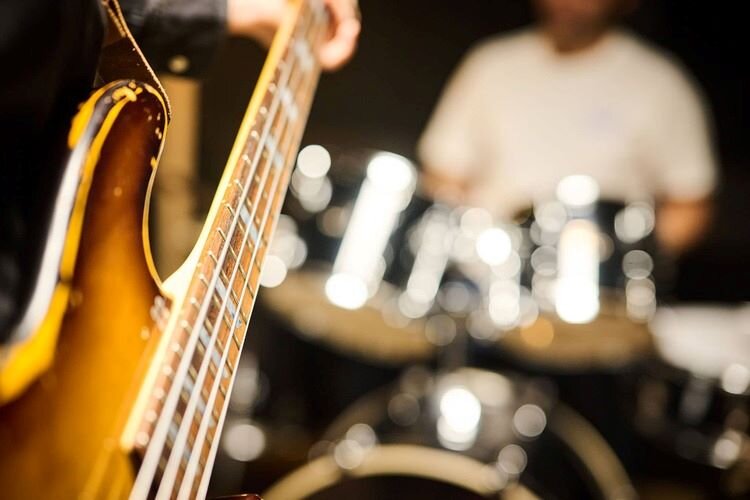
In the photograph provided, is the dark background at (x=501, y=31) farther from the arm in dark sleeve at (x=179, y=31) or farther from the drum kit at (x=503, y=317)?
the arm in dark sleeve at (x=179, y=31)

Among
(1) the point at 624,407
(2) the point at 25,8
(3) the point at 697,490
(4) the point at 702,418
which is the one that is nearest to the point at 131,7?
(2) the point at 25,8

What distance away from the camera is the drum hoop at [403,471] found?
2.90ft

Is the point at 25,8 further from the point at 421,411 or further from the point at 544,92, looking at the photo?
the point at 544,92

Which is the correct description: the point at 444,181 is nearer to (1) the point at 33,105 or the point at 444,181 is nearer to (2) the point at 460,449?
(2) the point at 460,449

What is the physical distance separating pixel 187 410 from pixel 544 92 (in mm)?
1791

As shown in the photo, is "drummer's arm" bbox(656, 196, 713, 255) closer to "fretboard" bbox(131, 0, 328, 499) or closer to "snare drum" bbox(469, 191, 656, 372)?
"snare drum" bbox(469, 191, 656, 372)

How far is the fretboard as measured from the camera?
1.01 ft

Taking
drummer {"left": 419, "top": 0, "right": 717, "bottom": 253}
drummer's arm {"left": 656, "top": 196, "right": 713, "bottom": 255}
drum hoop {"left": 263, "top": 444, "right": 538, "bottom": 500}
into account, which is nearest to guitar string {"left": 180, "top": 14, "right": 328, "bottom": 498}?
drum hoop {"left": 263, "top": 444, "right": 538, "bottom": 500}

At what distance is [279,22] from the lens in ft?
1.98

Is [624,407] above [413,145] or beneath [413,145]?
beneath

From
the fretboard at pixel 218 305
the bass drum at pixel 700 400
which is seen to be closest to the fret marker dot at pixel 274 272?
the bass drum at pixel 700 400

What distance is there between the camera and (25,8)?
1.13ft

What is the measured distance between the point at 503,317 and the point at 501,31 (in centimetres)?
153

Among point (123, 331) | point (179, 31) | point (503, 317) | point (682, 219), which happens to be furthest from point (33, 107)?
point (682, 219)
